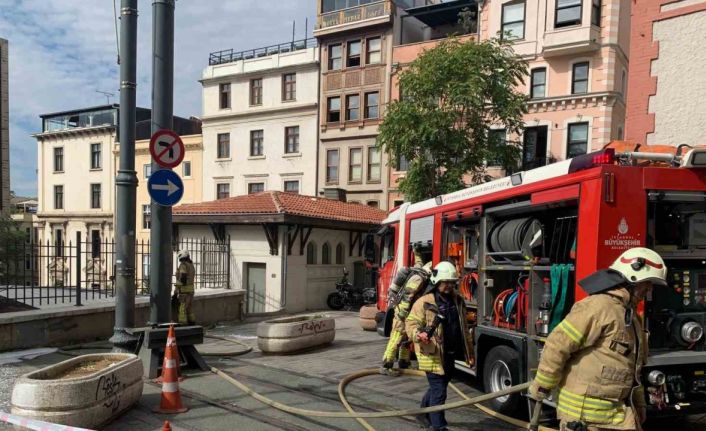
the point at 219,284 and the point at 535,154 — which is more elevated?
the point at 535,154

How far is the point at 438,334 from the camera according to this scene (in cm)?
550

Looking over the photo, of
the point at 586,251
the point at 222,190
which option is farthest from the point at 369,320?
the point at 222,190

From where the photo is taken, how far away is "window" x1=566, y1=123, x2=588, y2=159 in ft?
77.1

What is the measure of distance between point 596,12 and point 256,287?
59.5 ft

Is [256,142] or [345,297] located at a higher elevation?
[256,142]

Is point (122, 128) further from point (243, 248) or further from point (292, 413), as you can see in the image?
point (243, 248)

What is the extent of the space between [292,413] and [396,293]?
4438 mm

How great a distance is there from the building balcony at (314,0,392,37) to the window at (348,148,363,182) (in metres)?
6.90

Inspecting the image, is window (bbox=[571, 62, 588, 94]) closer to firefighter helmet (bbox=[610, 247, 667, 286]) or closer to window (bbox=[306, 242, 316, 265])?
window (bbox=[306, 242, 316, 265])

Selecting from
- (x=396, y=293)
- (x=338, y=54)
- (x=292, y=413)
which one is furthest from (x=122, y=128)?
(x=338, y=54)

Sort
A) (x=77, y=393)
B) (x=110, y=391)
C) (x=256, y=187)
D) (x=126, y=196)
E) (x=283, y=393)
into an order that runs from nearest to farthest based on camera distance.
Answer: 1. (x=77, y=393)
2. (x=110, y=391)
3. (x=283, y=393)
4. (x=126, y=196)
5. (x=256, y=187)

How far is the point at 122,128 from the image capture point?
776 centimetres

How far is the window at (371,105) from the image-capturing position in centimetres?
2989

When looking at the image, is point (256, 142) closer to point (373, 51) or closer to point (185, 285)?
point (373, 51)
